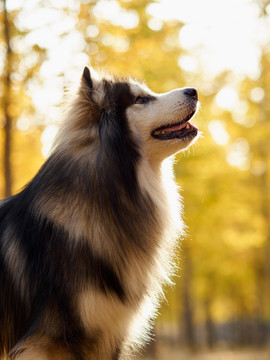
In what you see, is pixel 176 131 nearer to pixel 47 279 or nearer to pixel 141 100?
pixel 141 100

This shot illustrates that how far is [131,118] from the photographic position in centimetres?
374

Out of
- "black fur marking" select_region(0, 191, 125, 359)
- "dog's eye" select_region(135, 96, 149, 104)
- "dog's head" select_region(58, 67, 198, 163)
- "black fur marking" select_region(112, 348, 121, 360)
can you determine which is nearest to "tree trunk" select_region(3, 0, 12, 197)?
"dog's head" select_region(58, 67, 198, 163)

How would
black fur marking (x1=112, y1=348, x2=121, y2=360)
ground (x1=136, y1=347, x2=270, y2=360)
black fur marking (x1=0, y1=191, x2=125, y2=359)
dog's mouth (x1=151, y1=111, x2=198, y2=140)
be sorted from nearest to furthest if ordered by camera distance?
black fur marking (x1=0, y1=191, x2=125, y2=359) < black fur marking (x1=112, y1=348, x2=121, y2=360) < dog's mouth (x1=151, y1=111, x2=198, y2=140) < ground (x1=136, y1=347, x2=270, y2=360)

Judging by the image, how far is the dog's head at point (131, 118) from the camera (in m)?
3.60

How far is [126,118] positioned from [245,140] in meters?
9.46

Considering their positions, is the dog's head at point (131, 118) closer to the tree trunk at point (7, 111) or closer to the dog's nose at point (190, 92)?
the dog's nose at point (190, 92)

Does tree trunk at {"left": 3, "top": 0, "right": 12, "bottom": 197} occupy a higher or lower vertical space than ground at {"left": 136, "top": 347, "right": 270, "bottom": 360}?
higher

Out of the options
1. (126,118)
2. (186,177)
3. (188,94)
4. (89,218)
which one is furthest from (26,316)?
(186,177)

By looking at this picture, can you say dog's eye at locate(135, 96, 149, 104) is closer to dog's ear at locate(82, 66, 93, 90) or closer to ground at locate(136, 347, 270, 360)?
dog's ear at locate(82, 66, 93, 90)

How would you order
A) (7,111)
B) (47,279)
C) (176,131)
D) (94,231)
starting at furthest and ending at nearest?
1. (7,111)
2. (176,131)
3. (94,231)
4. (47,279)

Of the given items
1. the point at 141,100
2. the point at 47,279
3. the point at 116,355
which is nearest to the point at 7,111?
the point at 141,100

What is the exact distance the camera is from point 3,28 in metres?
8.45

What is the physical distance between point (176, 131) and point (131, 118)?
0.41 m

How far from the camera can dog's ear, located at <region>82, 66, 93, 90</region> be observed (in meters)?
3.64
